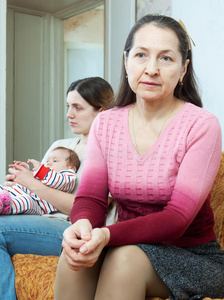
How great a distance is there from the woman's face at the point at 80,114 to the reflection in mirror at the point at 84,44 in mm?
3370

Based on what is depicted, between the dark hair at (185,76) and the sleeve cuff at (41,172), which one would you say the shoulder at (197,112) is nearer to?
the dark hair at (185,76)

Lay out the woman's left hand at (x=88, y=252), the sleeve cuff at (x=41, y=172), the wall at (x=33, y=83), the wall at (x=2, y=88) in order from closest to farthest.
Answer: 1. the woman's left hand at (x=88, y=252)
2. the sleeve cuff at (x=41, y=172)
3. the wall at (x=2, y=88)
4. the wall at (x=33, y=83)

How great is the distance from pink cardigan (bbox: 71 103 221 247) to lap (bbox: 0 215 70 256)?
0.48 metres

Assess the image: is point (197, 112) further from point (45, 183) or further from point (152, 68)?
point (45, 183)

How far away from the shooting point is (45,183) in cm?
193

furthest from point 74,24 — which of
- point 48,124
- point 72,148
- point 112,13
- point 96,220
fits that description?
point 96,220

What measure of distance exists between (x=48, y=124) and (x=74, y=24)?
Answer: 1.50 meters

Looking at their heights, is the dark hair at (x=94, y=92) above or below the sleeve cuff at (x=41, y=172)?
above

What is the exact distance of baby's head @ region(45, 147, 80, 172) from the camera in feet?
6.68

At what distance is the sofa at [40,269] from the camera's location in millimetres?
1464

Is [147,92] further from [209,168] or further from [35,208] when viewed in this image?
[35,208]

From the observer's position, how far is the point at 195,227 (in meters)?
1.32

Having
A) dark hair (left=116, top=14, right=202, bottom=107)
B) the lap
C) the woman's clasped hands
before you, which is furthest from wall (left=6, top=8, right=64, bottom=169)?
the woman's clasped hands

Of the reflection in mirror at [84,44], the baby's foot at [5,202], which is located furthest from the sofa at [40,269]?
the reflection in mirror at [84,44]
